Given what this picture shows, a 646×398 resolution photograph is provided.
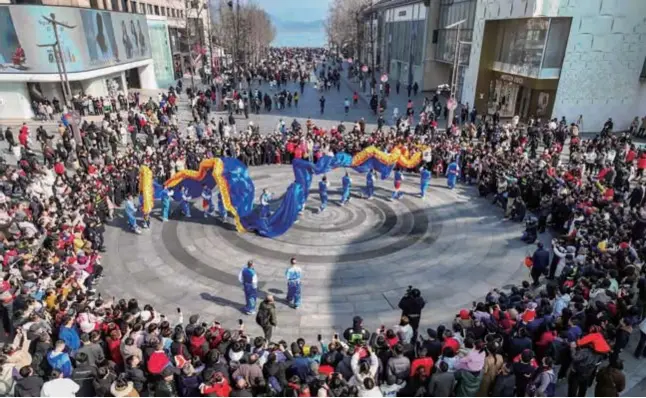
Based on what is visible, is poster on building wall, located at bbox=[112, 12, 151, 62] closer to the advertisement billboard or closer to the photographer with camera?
the advertisement billboard

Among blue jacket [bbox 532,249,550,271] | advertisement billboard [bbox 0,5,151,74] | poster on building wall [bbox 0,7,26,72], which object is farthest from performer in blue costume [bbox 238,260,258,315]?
poster on building wall [bbox 0,7,26,72]

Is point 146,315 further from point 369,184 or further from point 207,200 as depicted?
point 369,184

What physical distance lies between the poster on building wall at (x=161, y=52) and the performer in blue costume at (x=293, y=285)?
45.9 metres

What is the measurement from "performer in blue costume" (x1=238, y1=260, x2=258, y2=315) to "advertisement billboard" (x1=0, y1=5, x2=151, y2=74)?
21148 millimetres

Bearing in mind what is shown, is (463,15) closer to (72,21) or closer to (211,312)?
(72,21)

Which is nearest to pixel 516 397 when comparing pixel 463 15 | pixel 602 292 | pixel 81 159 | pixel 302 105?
pixel 602 292

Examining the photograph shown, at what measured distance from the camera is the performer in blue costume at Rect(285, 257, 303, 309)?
11039mm

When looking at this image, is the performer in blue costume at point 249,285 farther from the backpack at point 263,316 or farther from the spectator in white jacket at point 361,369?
the spectator in white jacket at point 361,369

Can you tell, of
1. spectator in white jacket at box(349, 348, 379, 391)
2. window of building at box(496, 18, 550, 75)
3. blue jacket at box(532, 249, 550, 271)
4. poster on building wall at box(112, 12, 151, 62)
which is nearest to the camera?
spectator in white jacket at box(349, 348, 379, 391)

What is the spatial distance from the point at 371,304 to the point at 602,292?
542 cm

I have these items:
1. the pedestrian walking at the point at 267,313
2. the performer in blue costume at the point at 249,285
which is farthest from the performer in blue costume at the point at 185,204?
the pedestrian walking at the point at 267,313

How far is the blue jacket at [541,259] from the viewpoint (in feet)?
39.3

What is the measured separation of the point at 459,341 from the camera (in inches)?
317

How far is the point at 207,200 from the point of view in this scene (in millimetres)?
16484
